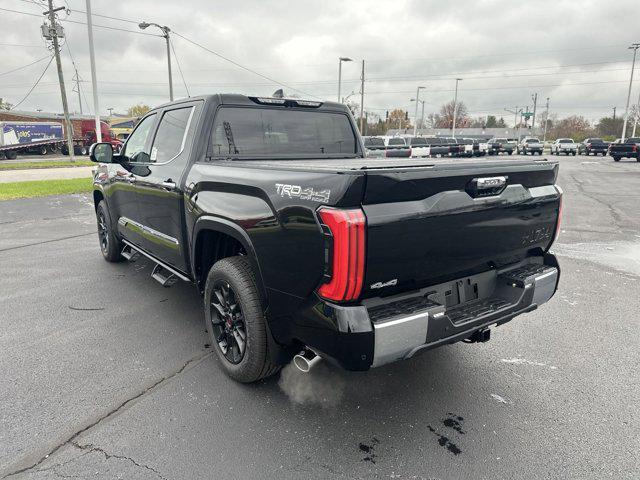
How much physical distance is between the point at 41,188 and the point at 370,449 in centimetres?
1434

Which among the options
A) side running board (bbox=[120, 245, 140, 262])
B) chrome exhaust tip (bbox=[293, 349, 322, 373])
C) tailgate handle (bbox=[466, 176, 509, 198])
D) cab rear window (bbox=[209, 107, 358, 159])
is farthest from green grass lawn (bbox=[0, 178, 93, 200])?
tailgate handle (bbox=[466, 176, 509, 198])

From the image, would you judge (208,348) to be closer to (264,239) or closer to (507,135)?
(264,239)

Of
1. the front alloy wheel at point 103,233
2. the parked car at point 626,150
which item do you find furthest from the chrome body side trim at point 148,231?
the parked car at point 626,150

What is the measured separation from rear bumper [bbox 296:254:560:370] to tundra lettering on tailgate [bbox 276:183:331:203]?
0.53 meters

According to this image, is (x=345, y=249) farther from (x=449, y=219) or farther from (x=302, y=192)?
(x=449, y=219)

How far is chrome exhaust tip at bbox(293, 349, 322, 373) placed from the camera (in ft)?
8.36

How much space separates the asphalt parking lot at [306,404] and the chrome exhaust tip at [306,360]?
1.29ft

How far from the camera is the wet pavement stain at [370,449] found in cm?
240

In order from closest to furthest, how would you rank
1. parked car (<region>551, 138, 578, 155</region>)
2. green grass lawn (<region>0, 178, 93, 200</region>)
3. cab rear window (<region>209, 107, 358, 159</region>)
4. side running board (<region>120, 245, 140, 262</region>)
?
cab rear window (<region>209, 107, 358, 159</region>), side running board (<region>120, 245, 140, 262</region>), green grass lawn (<region>0, 178, 93, 200</region>), parked car (<region>551, 138, 578, 155</region>)

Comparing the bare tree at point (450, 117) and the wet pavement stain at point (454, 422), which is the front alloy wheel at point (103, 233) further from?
the bare tree at point (450, 117)

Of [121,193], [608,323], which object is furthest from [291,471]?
[121,193]

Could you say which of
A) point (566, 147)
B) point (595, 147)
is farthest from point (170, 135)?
point (566, 147)

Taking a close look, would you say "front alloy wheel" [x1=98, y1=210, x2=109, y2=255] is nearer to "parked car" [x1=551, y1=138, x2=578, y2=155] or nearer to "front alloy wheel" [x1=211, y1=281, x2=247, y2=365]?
"front alloy wheel" [x1=211, y1=281, x2=247, y2=365]

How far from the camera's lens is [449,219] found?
2400 millimetres
